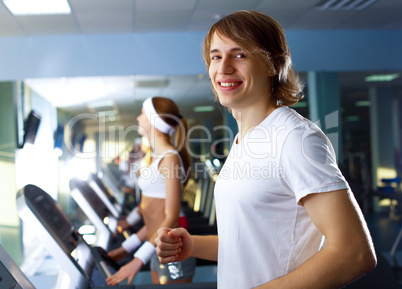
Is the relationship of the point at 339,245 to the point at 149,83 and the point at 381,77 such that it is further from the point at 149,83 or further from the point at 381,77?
the point at 381,77

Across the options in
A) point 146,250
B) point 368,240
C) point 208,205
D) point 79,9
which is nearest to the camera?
point 368,240

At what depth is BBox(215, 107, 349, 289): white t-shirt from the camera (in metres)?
0.71

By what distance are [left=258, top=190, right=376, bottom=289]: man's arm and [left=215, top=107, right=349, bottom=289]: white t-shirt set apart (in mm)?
27

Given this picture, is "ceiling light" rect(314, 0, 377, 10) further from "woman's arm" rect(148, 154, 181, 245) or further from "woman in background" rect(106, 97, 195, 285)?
"woman's arm" rect(148, 154, 181, 245)

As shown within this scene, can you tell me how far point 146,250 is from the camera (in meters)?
1.87

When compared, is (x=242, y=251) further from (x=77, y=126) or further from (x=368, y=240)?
(x=77, y=126)

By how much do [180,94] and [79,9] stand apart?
1725 mm

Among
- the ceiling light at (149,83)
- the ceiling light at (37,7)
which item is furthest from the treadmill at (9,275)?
the ceiling light at (149,83)

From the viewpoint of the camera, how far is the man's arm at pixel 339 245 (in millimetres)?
663

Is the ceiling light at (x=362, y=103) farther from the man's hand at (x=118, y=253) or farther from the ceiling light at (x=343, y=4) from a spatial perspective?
the man's hand at (x=118, y=253)

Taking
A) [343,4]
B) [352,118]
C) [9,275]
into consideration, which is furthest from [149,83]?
[9,275]

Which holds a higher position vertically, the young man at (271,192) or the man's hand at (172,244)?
the young man at (271,192)

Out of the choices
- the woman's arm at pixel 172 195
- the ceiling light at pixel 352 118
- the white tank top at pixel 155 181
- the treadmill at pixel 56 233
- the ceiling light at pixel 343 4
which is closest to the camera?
the treadmill at pixel 56 233

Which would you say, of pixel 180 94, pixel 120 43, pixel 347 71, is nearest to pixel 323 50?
pixel 347 71
